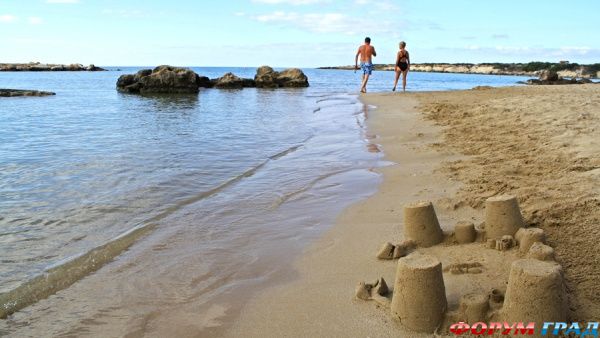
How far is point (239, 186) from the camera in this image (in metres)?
6.86

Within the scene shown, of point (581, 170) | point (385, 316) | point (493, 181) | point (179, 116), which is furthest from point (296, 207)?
point (179, 116)

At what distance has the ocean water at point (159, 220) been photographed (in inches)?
135

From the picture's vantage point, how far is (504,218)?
3.72 m

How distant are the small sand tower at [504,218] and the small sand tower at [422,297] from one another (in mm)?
1167

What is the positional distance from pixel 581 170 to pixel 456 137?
3.73 m

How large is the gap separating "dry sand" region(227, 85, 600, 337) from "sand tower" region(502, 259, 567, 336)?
22cm

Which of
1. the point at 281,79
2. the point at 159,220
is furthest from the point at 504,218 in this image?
the point at 281,79

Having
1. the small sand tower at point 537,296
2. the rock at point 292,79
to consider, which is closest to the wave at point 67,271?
the small sand tower at point 537,296

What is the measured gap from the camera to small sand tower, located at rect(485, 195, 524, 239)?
12.2ft

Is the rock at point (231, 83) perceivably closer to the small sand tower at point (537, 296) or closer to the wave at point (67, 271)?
the wave at point (67, 271)

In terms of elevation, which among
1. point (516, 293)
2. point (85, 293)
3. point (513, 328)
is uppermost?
point (516, 293)

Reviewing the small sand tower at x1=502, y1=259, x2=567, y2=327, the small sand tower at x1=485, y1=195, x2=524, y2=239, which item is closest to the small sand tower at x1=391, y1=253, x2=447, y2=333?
the small sand tower at x1=502, y1=259, x2=567, y2=327

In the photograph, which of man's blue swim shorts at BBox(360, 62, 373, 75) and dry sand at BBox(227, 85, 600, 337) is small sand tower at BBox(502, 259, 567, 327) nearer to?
dry sand at BBox(227, 85, 600, 337)

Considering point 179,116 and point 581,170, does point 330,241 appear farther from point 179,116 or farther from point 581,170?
point 179,116
